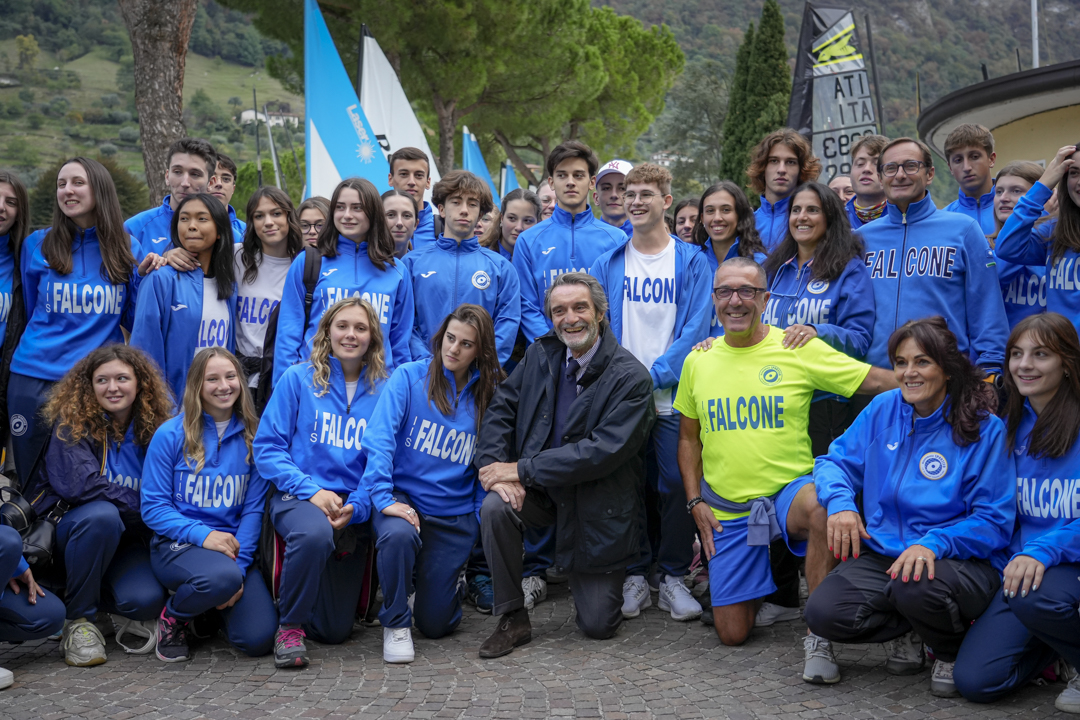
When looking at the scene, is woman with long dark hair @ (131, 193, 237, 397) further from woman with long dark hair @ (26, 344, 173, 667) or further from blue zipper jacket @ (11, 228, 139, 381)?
woman with long dark hair @ (26, 344, 173, 667)

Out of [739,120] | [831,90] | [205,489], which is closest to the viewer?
[205,489]

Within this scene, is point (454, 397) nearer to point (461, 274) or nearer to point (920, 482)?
point (461, 274)

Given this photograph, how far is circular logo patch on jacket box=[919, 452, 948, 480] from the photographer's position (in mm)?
4242

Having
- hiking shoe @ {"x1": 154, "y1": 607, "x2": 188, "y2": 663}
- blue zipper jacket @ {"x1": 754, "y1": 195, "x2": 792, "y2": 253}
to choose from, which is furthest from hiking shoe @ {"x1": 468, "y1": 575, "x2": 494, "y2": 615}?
blue zipper jacket @ {"x1": 754, "y1": 195, "x2": 792, "y2": 253}

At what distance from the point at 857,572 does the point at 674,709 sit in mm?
1062

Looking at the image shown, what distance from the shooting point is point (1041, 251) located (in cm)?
512

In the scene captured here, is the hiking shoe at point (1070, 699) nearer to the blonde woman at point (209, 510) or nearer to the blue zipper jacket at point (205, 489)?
the blonde woman at point (209, 510)

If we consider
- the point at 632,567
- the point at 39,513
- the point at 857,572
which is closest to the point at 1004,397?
the point at 857,572

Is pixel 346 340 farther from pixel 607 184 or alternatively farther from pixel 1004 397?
pixel 1004 397

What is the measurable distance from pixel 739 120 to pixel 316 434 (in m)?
23.1

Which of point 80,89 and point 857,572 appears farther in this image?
point 80,89

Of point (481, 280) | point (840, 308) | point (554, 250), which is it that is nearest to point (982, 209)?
point (840, 308)

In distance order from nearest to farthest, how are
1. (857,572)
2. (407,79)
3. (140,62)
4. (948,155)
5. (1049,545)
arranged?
(1049,545), (857,572), (948,155), (140,62), (407,79)

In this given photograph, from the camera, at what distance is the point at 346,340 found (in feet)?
16.9
